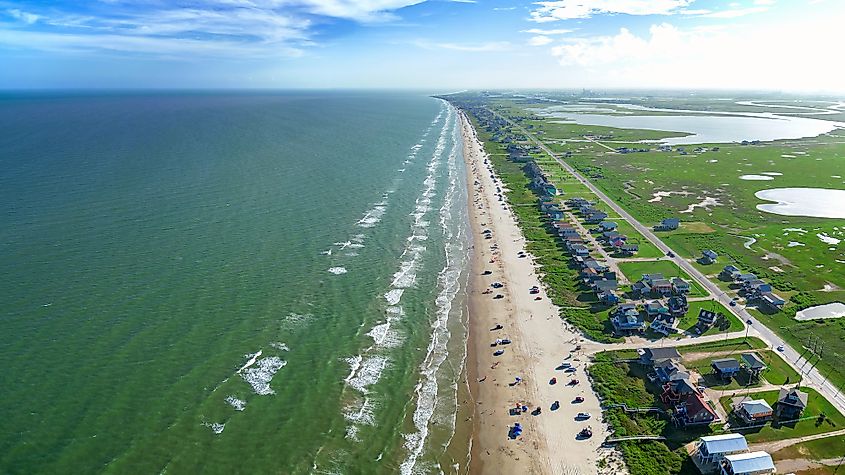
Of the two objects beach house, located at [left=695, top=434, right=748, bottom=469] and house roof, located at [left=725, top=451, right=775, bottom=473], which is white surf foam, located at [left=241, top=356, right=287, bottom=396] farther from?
house roof, located at [left=725, top=451, right=775, bottom=473]

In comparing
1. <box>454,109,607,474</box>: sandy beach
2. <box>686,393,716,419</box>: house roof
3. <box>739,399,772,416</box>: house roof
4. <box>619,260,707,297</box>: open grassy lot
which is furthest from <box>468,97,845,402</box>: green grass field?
<box>454,109,607,474</box>: sandy beach

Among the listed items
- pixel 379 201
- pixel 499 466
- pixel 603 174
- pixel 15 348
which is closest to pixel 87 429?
pixel 15 348

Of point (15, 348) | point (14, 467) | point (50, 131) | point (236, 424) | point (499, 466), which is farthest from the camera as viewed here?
point (50, 131)

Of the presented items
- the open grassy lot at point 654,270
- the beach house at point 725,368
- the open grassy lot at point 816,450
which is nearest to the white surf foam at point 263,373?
the beach house at point 725,368

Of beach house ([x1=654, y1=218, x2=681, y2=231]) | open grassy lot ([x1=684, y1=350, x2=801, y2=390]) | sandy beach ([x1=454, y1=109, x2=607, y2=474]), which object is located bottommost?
sandy beach ([x1=454, y1=109, x2=607, y2=474])

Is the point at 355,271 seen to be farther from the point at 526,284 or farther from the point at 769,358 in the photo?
the point at 769,358

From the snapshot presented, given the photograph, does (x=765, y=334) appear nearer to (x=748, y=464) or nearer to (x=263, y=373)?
(x=748, y=464)
